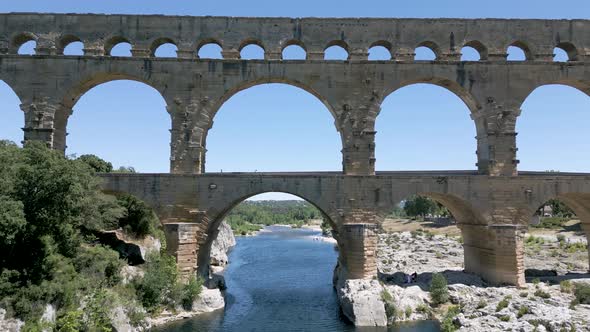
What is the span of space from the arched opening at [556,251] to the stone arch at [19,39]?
2516cm

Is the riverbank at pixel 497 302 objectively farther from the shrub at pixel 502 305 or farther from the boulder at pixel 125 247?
the boulder at pixel 125 247

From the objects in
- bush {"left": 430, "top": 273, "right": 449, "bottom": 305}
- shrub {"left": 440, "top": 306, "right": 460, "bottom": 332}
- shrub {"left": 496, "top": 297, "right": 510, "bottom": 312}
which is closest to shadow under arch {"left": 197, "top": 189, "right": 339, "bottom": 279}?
bush {"left": 430, "top": 273, "right": 449, "bottom": 305}

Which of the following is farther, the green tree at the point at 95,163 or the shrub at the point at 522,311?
the green tree at the point at 95,163

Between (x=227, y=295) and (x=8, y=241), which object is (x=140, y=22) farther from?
(x=227, y=295)

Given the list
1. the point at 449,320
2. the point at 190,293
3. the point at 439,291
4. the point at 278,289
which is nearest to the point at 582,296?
the point at 439,291

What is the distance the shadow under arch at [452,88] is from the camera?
1973 cm

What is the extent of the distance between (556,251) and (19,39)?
37.7 metres

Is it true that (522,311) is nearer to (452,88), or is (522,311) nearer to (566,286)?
(566,286)

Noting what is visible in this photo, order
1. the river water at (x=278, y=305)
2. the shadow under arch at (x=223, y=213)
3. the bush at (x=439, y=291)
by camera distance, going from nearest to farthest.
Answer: the river water at (x=278, y=305)
the bush at (x=439, y=291)
the shadow under arch at (x=223, y=213)

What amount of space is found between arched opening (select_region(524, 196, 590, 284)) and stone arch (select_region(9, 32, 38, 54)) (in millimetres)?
25160

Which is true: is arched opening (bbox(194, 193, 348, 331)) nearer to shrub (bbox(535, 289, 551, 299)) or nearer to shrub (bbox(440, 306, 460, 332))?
shrub (bbox(440, 306, 460, 332))

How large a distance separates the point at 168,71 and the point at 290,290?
13.3 m

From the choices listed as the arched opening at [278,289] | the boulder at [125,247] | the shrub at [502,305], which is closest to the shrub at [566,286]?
the shrub at [502,305]

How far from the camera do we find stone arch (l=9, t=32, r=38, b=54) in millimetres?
19422
